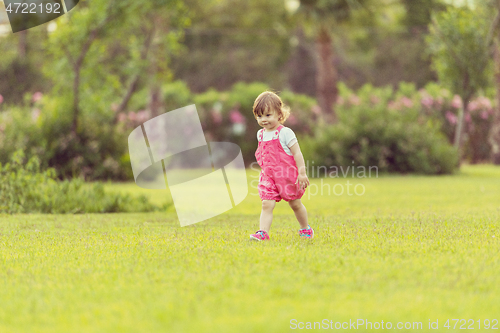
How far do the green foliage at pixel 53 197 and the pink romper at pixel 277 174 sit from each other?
4190 millimetres

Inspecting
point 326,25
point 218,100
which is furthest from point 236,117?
point 326,25

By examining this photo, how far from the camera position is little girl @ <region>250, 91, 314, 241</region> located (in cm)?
566

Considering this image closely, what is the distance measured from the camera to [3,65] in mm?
28000

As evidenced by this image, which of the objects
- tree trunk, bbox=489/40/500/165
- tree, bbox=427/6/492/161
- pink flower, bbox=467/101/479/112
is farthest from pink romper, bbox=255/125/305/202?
pink flower, bbox=467/101/479/112

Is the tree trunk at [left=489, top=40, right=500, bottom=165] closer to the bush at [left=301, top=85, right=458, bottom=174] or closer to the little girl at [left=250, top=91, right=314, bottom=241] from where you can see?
the bush at [left=301, top=85, right=458, bottom=174]

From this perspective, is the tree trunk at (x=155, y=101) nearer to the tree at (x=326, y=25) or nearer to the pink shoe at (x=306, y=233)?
the tree at (x=326, y=25)

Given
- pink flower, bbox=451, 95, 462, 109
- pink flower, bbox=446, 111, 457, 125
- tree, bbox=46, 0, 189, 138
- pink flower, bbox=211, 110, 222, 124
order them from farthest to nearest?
1. pink flower, bbox=211, 110, 222, 124
2. pink flower, bbox=446, 111, 457, 125
3. pink flower, bbox=451, 95, 462, 109
4. tree, bbox=46, 0, 189, 138

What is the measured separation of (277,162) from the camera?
570 cm

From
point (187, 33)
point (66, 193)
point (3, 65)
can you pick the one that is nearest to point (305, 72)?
point (187, 33)

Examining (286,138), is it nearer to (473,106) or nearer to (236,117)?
(236,117)

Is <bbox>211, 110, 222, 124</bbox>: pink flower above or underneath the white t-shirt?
underneath

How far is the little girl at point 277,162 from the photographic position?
5656mm

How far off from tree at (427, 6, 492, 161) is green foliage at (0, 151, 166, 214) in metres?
11.9

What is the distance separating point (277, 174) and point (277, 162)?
11 centimetres
